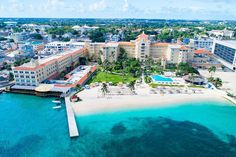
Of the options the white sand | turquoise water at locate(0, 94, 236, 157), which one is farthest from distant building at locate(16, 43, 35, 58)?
Result: the white sand

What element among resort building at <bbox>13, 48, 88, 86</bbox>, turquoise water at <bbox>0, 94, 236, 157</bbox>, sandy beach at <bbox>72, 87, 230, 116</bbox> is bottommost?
turquoise water at <bbox>0, 94, 236, 157</bbox>

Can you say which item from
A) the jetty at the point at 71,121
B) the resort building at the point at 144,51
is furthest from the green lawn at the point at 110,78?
the jetty at the point at 71,121

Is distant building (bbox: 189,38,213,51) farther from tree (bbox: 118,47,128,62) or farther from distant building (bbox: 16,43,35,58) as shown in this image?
distant building (bbox: 16,43,35,58)

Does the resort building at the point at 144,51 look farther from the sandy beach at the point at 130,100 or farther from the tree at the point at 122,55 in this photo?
the sandy beach at the point at 130,100

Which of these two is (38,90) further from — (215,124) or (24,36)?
(24,36)

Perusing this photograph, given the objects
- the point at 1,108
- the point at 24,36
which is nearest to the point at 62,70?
the point at 1,108
